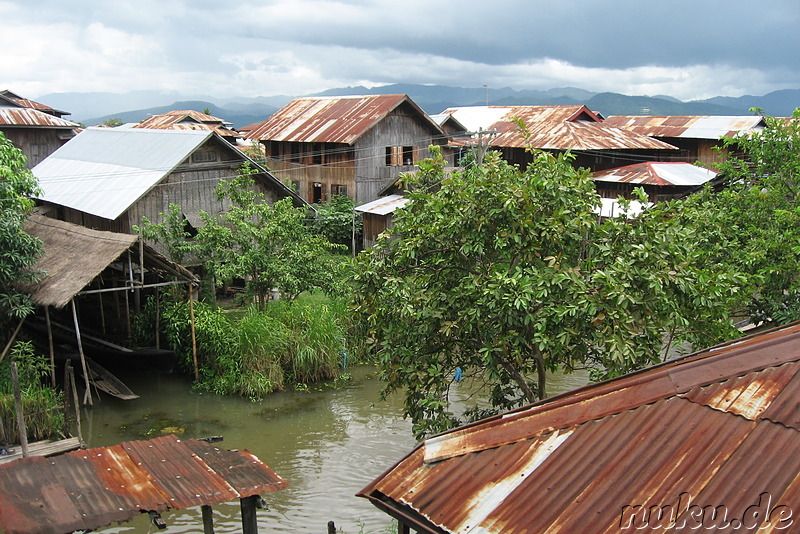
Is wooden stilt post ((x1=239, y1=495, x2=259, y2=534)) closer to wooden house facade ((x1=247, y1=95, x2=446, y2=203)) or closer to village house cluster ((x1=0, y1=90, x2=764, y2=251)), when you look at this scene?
village house cluster ((x1=0, y1=90, x2=764, y2=251))

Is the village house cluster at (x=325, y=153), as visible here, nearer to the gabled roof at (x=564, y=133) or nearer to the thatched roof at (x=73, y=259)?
the gabled roof at (x=564, y=133)

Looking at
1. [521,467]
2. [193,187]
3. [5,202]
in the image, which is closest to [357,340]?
[193,187]

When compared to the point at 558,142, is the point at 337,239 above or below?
below

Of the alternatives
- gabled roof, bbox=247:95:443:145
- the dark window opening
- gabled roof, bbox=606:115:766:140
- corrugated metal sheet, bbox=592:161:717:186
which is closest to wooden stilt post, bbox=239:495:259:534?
gabled roof, bbox=247:95:443:145

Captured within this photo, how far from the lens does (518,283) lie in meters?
7.85

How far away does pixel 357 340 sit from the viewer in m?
17.3

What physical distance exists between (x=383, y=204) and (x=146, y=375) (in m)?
11.2

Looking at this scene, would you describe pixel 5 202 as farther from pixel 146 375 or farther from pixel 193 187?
pixel 193 187

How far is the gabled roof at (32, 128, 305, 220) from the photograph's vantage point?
58.3ft

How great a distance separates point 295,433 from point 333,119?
1877 cm

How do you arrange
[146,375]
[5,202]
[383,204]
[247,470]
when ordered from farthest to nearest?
[383,204] < [146,375] < [5,202] < [247,470]

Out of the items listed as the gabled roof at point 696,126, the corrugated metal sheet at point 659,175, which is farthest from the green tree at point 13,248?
the gabled roof at point 696,126

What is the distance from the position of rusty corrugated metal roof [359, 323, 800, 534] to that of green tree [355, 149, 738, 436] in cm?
222

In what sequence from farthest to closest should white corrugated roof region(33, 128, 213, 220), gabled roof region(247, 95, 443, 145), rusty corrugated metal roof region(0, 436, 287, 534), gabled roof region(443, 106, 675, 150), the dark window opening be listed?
gabled roof region(443, 106, 675, 150) → the dark window opening → gabled roof region(247, 95, 443, 145) → white corrugated roof region(33, 128, 213, 220) → rusty corrugated metal roof region(0, 436, 287, 534)
